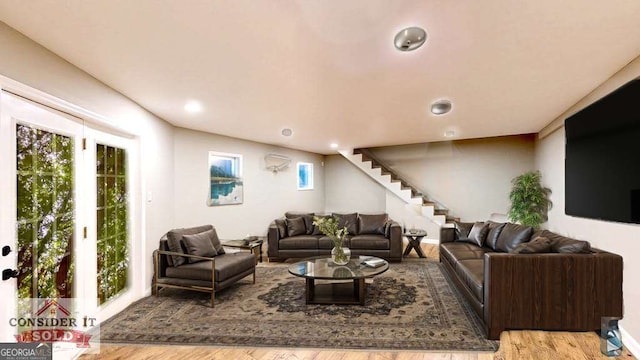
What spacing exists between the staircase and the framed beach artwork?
296 centimetres

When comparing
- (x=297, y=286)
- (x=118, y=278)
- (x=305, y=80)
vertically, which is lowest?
(x=297, y=286)

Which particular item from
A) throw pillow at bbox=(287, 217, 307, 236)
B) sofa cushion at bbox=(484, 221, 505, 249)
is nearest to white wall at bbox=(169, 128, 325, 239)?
throw pillow at bbox=(287, 217, 307, 236)

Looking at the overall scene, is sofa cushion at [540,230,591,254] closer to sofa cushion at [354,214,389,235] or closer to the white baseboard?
the white baseboard

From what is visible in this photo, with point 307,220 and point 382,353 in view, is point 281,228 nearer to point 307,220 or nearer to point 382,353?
point 307,220

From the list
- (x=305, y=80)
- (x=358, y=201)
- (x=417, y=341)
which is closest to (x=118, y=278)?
(x=305, y=80)

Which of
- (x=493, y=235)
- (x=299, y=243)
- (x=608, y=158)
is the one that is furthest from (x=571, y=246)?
(x=299, y=243)

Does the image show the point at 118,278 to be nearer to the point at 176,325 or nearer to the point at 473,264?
the point at 176,325

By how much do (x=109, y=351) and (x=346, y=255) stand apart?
2.53m

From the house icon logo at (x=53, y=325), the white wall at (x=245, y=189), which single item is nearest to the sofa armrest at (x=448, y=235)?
the white wall at (x=245, y=189)

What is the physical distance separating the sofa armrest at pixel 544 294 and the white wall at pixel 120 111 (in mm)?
3811

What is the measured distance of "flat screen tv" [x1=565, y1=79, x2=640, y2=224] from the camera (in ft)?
5.97

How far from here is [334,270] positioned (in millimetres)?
3684

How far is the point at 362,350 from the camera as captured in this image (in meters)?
2.57

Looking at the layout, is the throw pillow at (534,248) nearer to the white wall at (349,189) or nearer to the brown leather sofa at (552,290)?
the brown leather sofa at (552,290)
